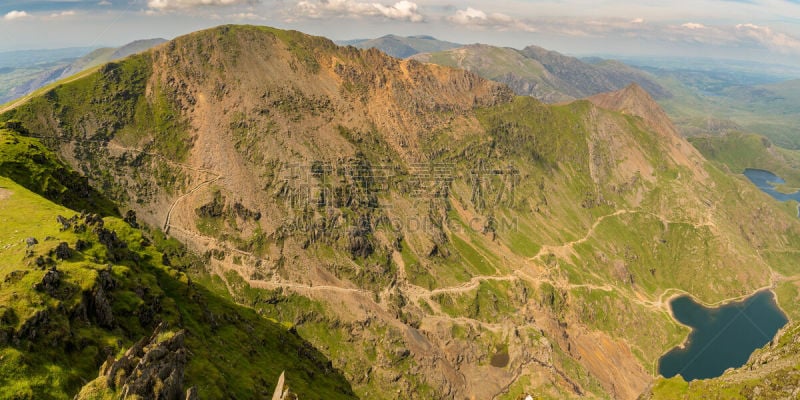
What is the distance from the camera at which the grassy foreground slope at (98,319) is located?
48.7 m

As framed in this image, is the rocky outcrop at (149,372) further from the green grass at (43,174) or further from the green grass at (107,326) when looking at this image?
the green grass at (43,174)

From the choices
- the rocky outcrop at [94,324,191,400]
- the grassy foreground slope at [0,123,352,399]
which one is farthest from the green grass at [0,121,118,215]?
the rocky outcrop at [94,324,191,400]

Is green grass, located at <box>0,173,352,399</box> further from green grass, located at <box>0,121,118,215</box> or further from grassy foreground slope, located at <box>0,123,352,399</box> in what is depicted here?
green grass, located at <box>0,121,118,215</box>

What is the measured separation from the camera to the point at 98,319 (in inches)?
2532

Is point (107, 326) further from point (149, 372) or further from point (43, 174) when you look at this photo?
point (43, 174)

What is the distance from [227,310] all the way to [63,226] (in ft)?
169

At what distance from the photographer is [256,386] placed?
79.2 meters

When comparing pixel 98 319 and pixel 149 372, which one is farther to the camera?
pixel 98 319

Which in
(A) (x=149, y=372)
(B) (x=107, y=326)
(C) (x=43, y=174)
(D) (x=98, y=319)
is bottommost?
(B) (x=107, y=326)

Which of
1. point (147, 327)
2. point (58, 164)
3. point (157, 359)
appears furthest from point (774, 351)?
point (58, 164)

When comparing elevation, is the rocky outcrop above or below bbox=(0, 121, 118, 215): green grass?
below

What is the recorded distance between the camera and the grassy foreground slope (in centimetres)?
4866

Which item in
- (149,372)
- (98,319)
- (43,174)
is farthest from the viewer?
(43,174)

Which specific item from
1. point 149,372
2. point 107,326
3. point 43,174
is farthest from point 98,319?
point 43,174
